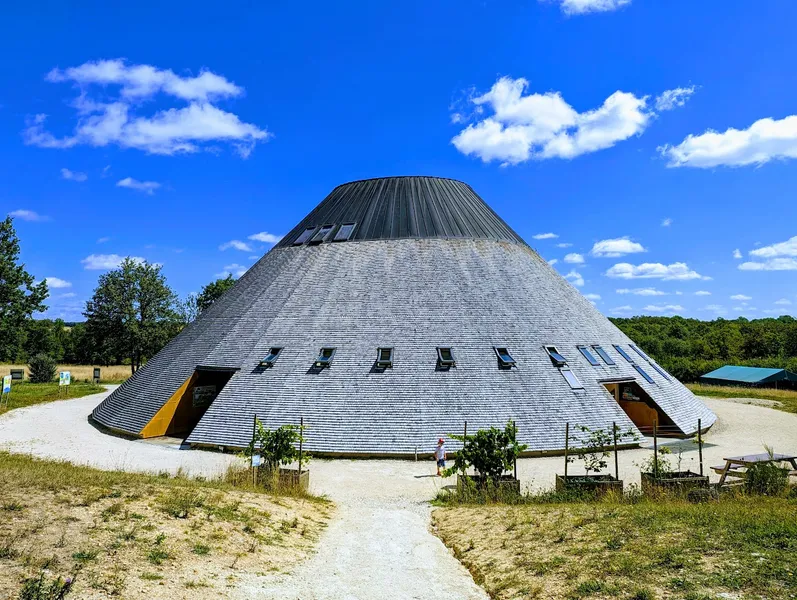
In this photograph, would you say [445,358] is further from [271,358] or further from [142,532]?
[142,532]

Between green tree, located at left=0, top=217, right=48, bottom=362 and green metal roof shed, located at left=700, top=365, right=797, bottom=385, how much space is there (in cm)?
7839

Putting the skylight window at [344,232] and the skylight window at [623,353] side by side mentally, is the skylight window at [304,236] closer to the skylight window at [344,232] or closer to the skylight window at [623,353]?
the skylight window at [344,232]

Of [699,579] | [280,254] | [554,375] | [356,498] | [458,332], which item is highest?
[280,254]

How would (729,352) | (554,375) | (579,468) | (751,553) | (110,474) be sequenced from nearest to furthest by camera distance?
(751,553) < (110,474) < (579,468) < (554,375) < (729,352)

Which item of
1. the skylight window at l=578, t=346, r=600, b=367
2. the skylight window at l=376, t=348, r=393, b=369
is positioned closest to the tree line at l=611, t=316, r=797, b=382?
the skylight window at l=578, t=346, r=600, b=367

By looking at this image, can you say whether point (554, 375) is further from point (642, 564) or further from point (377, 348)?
point (642, 564)

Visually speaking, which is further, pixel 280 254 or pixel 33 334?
pixel 33 334

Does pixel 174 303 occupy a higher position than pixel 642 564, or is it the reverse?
pixel 174 303

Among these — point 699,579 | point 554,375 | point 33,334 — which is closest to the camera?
point 699,579

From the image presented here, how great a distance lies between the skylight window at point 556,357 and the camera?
2708 centimetres

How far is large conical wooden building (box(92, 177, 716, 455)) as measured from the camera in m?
24.0

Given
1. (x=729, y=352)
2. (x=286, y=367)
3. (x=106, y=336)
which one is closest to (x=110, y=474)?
(x=286, y=367)

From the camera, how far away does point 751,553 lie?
30.5ft

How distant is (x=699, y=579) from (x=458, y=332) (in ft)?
63.2
